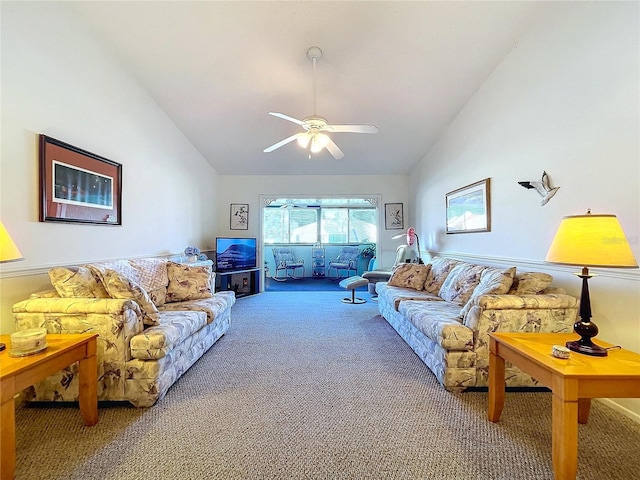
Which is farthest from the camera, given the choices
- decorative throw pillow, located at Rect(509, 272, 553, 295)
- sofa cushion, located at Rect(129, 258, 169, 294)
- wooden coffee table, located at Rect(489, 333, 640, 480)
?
sofa cushion, located at Rect(129, 258, 169, 294)

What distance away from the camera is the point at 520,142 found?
9.09 ft

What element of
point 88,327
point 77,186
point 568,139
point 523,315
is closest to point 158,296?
point 88,327

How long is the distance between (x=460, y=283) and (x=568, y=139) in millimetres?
1555

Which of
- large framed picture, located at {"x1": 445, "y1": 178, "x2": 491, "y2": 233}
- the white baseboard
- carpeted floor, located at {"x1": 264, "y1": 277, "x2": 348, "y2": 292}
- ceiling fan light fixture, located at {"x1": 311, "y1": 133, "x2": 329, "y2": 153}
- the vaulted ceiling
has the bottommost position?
carpeted floor, located at {"x1": 264, "y1": 277, "x2": 348, "y2": 292}

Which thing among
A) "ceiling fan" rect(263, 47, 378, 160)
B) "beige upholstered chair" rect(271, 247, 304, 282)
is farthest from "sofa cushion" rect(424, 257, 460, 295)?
"beige upholstered chair" rect(271, 247, 304, 282)

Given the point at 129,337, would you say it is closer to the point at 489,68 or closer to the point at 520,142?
the point at 520,142

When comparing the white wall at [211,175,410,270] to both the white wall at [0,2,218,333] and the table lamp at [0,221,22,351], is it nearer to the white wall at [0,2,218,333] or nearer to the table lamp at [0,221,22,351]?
the white wall at [0,2,218,333]

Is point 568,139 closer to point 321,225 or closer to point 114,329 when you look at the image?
point 114,329

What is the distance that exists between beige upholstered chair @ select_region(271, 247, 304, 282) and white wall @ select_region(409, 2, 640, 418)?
18.7 feet

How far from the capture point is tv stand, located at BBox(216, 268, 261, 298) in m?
5.25

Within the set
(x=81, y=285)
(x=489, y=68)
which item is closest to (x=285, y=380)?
(x=81, y=285)

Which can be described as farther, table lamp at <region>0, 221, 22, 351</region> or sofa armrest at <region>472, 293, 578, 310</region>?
sofa armrest at <region>472, 293, 578, 310</region>

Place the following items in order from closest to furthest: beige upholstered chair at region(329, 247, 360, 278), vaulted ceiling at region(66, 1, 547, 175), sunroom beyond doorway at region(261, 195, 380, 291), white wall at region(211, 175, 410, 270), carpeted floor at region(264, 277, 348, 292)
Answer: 1. vaulted ceiling at region(66, 1, 547, 175)
2. white wall at region(211, 175, 410, 270)
3. carpeted floor at region(264, 277, 348, 292)
4. beige upholstered chair at region(329, 247, 360, 278)
5. sunroom beyond doorway at region(261, 195, 380, 291)

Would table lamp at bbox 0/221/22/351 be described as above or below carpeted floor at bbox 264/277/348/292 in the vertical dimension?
above
